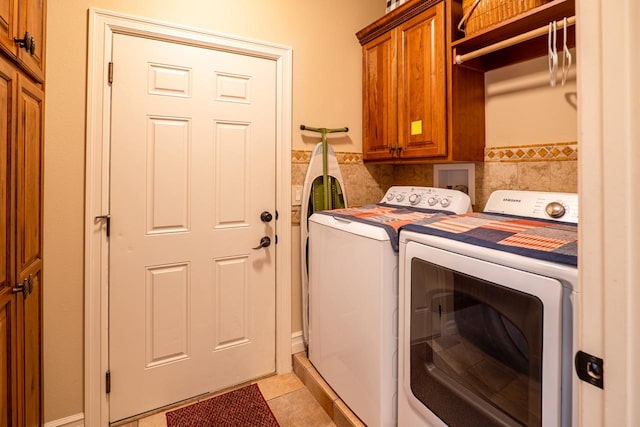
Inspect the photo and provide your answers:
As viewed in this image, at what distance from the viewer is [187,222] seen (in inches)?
73.8

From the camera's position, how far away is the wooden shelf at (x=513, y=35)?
4.50ft

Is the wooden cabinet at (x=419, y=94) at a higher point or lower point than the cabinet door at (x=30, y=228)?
higher

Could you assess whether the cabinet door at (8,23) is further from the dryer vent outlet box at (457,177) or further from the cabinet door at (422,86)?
the dryer vent outlet box at (457,177)

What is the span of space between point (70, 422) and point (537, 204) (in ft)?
8.01

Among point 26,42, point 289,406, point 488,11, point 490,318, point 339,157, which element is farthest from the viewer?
point 339,157

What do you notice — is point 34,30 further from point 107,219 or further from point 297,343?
point 297,343

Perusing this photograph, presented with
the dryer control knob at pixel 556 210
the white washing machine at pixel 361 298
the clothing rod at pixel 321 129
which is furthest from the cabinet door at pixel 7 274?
the dryer control knob at pixel 556 210

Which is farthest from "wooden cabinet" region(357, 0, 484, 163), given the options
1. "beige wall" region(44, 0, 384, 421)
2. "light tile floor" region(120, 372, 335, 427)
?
"light tile floor" region(120, 372, 335, 427)

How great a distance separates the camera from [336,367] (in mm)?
1737

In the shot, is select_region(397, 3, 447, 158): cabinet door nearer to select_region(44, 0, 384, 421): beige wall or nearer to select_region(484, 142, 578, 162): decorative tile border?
select_region(484, 142, 578, 162): decorative tile border

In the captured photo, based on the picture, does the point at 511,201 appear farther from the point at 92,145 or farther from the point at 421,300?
the point at 92,145

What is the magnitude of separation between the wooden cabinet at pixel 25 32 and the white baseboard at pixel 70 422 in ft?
5.18

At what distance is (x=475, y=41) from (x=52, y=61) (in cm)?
204

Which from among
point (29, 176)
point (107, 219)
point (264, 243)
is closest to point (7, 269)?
point (29, 176)
